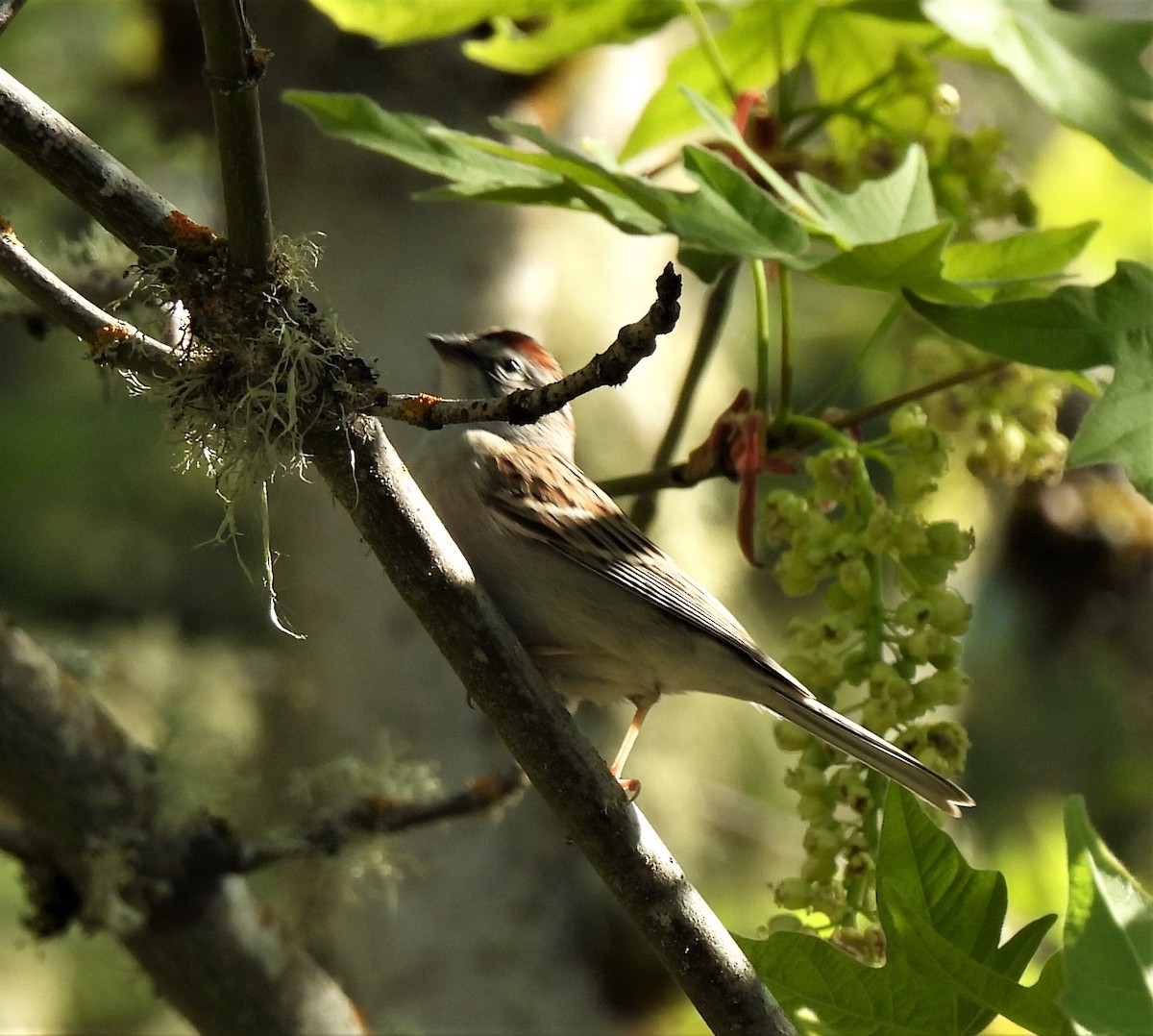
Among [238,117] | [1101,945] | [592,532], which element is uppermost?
[238,117]

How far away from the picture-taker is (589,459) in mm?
3055

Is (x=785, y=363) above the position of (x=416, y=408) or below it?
below

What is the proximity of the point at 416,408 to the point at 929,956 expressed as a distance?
766 millimetres

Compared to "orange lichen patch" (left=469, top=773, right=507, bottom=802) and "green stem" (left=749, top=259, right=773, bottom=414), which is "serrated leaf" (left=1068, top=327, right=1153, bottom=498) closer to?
"green stem" (left=749, top=259, right=773, bottom=414)

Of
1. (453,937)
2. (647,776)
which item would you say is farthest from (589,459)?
(453,937)

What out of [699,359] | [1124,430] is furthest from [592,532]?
[1124,430]

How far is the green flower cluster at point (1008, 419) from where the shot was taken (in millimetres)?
2119

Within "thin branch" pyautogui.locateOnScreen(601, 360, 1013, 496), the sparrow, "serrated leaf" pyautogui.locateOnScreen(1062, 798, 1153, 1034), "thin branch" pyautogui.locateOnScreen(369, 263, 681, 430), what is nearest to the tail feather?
the sparrow

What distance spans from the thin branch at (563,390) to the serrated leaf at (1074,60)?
72 cm

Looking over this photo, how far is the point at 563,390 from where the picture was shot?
4.17 feet

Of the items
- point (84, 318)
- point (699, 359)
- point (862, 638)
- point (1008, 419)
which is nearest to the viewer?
point (84, 318)

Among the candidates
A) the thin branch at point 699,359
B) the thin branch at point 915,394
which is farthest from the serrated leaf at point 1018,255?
the thin branch at point 699,359

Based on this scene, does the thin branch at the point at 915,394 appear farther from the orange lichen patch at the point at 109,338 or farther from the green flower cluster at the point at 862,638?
the orange lichen patch at the point at 109,338

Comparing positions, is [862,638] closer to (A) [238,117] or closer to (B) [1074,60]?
(B) [1074,60]
